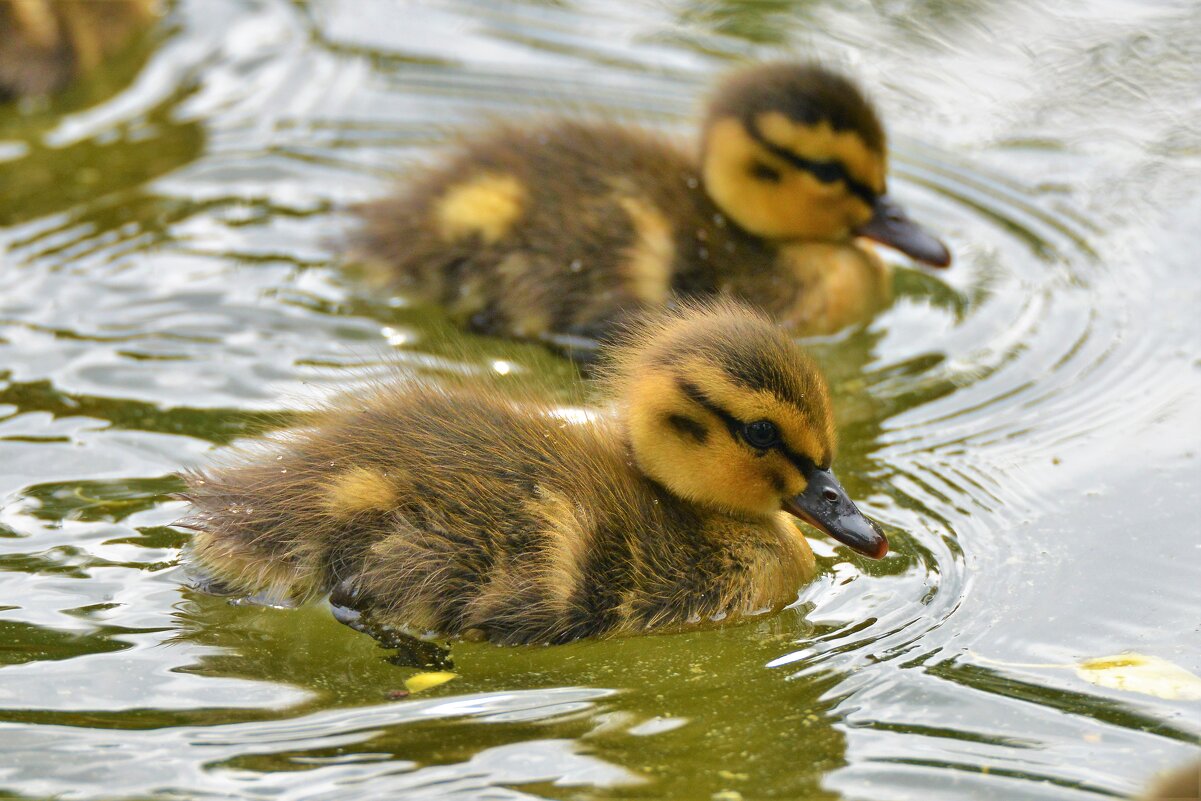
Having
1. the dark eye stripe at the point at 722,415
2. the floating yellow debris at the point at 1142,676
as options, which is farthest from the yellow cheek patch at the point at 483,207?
the floating yellow debris at the point at 1142,676

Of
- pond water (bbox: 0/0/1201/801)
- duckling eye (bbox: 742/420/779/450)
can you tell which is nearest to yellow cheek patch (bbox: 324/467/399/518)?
pond water (bbox: 0/0/1201/801)

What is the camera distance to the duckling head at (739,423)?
349cm

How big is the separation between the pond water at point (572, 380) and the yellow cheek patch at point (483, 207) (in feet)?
0.90

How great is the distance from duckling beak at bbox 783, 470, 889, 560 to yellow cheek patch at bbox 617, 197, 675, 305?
120cm

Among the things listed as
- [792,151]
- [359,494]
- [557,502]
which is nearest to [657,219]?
[792,151]

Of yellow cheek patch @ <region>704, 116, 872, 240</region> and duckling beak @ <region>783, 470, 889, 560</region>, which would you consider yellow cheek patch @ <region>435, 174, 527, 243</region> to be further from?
duckling beak @ <region>783, 470, 889, 560</region>

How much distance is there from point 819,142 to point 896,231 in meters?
0.39

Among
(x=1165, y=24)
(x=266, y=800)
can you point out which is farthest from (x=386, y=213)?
(x=1165, y=24)

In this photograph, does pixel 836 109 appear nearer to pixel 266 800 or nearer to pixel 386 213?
pixel 386 213

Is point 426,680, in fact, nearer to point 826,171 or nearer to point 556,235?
point 556,235

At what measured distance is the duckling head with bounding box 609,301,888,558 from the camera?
349 centimetres

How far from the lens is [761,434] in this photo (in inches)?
139

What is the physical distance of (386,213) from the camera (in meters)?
5.02

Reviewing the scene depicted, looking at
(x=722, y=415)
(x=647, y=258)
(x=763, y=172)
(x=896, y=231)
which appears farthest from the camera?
(x=896, y=231)
